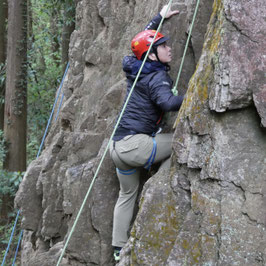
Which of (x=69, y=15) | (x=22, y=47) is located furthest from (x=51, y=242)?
(x=69, y=15)

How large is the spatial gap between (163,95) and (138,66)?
20.1 inches

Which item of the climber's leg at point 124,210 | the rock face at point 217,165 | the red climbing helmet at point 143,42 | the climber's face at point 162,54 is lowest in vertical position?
the climber's leg at point 124,210

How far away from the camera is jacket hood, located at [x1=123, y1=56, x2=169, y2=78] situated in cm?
443

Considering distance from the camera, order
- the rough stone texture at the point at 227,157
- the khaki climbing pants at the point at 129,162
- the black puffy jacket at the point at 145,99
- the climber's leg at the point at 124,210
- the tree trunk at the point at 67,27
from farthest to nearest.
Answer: the tree trunk at the point at 67,27, the climber's leg at the point at 124,210, the khaki climbing pants at the point at 129,162, the black puffy jacket at the point at 145,99, the rough stone texture at the point at 227,157

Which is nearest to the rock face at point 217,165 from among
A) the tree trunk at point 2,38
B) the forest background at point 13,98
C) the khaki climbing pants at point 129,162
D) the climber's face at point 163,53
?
the khaki climbing pants at point 129,162

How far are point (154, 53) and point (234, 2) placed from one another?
1.18m

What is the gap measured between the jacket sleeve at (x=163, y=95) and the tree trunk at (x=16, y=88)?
22.7 feet

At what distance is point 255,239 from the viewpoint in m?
3.43

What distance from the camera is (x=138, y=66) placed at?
4469 mm

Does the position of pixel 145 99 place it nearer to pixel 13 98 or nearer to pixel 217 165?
pixel 217 165

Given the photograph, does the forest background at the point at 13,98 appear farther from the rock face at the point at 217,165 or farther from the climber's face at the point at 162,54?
the rock face at the point at 217,165

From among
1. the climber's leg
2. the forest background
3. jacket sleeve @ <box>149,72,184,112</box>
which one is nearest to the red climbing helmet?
jacket sleeve @ <box>149,72,184,112</box>

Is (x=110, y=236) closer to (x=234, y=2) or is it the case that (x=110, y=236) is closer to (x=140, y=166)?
(x=140, y=166)

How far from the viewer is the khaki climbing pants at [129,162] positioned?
442cm
